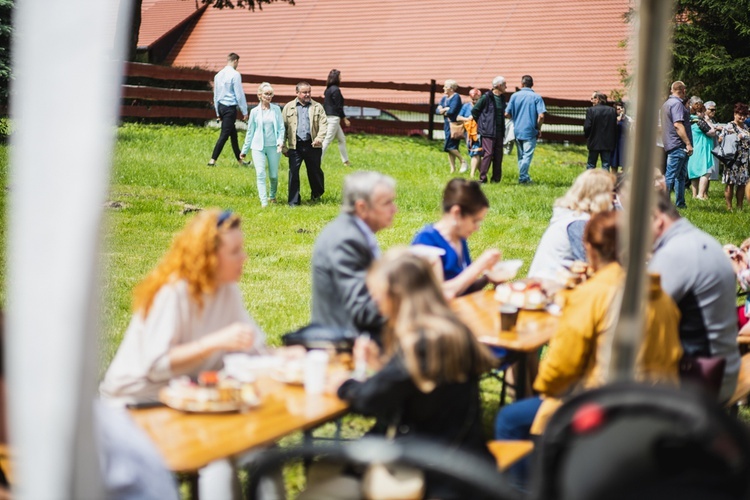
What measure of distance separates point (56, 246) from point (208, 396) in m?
1.35

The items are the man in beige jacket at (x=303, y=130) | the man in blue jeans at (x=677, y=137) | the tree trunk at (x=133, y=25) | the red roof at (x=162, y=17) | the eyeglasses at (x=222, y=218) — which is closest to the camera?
the eyeglasses at (x=222, y=218)

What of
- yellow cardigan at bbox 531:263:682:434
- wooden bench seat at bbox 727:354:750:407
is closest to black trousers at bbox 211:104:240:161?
wooden bench seat at bbox 727:354:750:407

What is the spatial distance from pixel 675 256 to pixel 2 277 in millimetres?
5587

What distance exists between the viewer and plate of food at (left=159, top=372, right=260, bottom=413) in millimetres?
3287

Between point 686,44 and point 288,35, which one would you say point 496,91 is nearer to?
point 686,44

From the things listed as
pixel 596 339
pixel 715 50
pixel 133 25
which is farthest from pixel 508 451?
pixel 133 25

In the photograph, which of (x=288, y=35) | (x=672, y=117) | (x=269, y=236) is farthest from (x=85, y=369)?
(x=288, y=35)

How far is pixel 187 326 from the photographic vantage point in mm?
3746

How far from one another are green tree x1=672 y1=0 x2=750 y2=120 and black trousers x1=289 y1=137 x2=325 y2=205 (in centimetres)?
1203

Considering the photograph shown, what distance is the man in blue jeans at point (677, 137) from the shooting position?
13617 millimetres

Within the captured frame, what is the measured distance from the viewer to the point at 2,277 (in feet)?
26.6

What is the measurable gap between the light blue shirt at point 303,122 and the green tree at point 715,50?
480 inches

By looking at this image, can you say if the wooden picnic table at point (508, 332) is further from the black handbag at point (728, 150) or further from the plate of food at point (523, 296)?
the black handbag at point (728, 150)

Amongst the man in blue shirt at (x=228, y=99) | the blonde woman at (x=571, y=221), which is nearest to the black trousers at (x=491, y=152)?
the man in blue shirt at (x=228, y=99)
